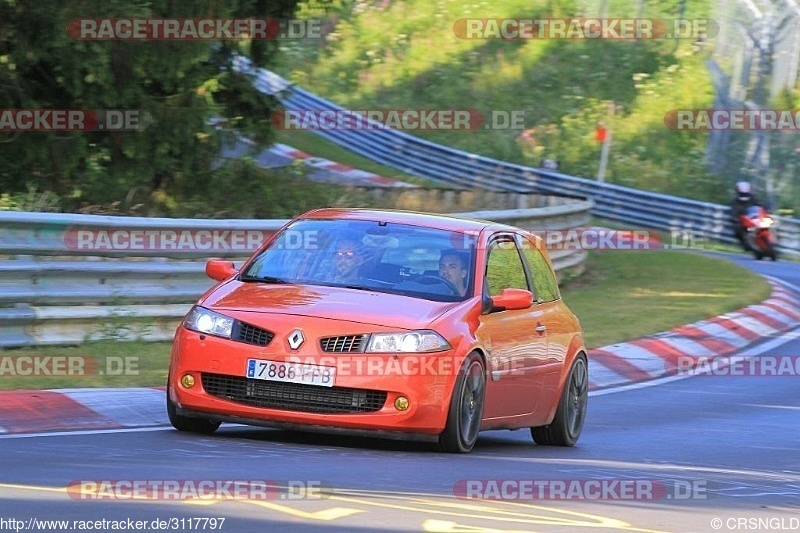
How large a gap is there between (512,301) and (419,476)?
1.74 m

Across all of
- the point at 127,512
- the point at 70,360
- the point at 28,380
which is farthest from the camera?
the point at 70,360

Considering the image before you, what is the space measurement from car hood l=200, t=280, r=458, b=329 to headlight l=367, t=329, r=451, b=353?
0.17 feet

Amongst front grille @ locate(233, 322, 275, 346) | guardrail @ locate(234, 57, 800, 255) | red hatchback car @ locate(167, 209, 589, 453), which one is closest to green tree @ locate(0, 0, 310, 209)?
red hatchback car @ locate(167, 209, 589, 453)

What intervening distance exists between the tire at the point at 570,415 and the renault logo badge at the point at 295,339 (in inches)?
97.6

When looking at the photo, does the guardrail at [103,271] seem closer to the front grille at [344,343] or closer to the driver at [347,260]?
the driver at [347,260]

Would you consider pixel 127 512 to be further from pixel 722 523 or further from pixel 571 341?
pixel 571 341

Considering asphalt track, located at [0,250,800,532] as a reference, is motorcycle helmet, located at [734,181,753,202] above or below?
below

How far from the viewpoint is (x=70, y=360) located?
37.9 feet

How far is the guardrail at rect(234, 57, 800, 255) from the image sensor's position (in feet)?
111

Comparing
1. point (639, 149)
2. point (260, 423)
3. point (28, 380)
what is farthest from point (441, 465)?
point (639, 149)

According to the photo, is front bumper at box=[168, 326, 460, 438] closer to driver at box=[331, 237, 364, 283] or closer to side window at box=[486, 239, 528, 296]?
driver at box=[331, 237, 364, 283]

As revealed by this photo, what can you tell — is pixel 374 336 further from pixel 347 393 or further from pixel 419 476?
pixel 419 476

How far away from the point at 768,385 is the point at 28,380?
7.62 m

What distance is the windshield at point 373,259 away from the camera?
31.0ft
